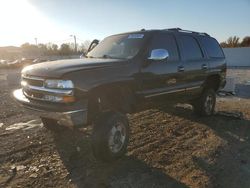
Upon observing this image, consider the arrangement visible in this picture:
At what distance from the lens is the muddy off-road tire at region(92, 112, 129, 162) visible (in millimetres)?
4793

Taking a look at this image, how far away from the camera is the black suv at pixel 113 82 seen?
456cm

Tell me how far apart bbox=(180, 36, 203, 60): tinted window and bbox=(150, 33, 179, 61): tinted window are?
0.40m

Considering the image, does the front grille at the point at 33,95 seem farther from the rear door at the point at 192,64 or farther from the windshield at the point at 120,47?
the rear door at the point at 192,64

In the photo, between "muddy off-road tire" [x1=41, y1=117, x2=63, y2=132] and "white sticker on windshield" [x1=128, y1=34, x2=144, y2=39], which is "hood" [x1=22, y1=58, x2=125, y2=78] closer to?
"white sticker on windshield" [x1=128, y1=34, x2=144, y2=39]

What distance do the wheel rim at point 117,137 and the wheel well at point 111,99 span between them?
0.35 m

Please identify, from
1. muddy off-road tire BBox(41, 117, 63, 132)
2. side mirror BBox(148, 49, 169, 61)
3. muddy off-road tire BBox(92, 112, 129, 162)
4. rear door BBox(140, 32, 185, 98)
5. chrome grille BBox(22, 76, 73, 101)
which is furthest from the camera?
muddy off-road tire BBox(41, 117, 63, 132)

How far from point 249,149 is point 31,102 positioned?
12.8 feet

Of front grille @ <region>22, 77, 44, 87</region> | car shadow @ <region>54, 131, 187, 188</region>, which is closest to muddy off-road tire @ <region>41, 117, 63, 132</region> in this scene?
car shadow @ <region>54, 131, 187, 188</region>

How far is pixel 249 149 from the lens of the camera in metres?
5.85

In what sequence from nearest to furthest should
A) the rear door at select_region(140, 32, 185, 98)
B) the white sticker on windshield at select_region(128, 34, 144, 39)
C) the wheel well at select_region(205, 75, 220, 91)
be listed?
1. the rear door at select_region(140, 32, 185, 98)
2. the white sticker on windshield at select_region(128, 34, 144, 39)
3. the wheel well at select_region(205, 75, 220, 91)

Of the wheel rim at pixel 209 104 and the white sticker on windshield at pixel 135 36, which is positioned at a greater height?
the white sticker on windshield at pixel 135 36

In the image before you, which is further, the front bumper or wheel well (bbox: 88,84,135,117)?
wheel well (bbox: 88,84,135,117)

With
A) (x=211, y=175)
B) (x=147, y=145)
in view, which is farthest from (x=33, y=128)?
(x=211, y=175)

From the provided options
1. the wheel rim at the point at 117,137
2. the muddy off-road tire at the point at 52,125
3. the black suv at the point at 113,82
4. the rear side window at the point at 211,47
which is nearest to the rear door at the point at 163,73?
the black suv at the point at 113,82
